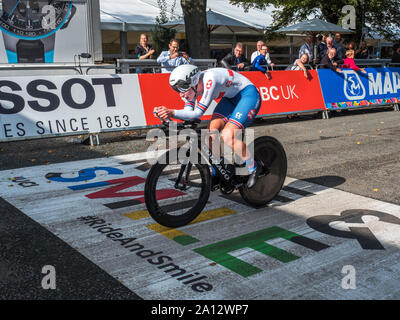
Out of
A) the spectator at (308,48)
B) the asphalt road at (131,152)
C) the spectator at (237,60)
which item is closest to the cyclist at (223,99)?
the asphalt road at (131,152)

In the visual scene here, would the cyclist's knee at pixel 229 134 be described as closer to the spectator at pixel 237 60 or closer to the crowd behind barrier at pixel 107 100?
the crowd behind barrier at pixel 107 100

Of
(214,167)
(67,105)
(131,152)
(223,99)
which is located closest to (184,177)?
(214,167)

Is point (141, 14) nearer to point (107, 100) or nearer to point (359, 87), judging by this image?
point (359, 87)

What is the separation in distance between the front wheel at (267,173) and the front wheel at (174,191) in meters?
0.77

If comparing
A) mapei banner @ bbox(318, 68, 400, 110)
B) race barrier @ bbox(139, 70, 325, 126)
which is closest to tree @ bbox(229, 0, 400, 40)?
mapei banner @ bbox(318, 68, 400, 110)

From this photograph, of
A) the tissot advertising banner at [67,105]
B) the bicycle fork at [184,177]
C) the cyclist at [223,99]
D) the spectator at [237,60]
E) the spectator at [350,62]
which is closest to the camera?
the cyclist at [223,99]

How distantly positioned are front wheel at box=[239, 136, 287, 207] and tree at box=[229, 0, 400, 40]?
1981cm

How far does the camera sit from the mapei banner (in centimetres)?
1412

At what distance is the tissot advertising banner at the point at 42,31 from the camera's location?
12.8 metres

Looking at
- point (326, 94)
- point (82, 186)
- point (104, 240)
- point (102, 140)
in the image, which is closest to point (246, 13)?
point (326, 94)

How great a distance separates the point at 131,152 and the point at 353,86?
8.27m

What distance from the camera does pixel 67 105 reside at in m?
9.78

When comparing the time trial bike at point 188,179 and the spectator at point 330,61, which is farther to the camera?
the spectator at point 330,61
